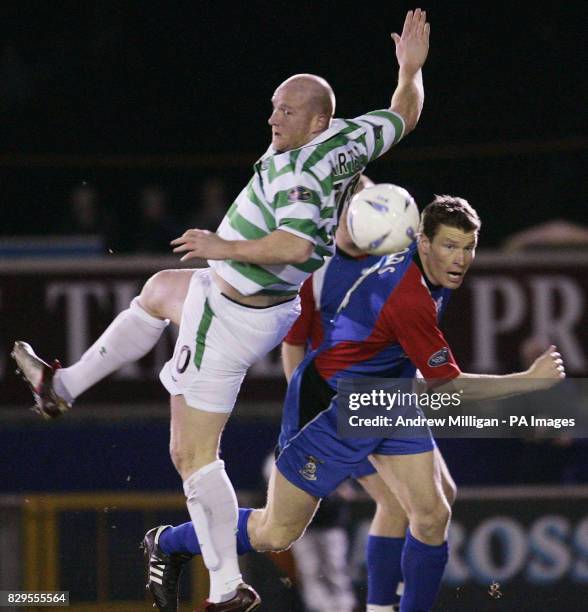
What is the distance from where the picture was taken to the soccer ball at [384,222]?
5328mm

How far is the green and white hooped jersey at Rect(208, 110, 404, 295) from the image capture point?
5.14m

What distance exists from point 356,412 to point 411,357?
307 millimetres

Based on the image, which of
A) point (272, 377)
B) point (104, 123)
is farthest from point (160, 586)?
point (104, 123)

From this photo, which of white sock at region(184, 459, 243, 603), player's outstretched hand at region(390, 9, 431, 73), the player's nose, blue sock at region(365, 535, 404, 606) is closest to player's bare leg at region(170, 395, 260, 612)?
white sock at region(184, 459, 243, 603)

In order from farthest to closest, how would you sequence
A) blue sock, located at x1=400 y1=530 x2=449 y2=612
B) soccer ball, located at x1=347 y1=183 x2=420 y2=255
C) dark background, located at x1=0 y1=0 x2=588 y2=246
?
1. dark background, located at x1=0 y1=0 x2=588 y2=246
2. blue sock, located at x1=400 y1=530 x2=449 y2=612
3. soccer ball, located at x1=347 y1=183 x2=420 y2=255

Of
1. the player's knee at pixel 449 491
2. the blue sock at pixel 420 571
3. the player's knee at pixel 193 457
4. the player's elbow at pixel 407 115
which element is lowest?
the blue sock at pixel 420 571

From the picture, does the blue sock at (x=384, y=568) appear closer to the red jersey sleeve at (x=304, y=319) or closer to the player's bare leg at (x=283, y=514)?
the player's bare leg at (x=283, y=514)

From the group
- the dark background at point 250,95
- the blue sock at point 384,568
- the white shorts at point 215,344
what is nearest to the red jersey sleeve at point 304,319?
the white shorts at point 215,344

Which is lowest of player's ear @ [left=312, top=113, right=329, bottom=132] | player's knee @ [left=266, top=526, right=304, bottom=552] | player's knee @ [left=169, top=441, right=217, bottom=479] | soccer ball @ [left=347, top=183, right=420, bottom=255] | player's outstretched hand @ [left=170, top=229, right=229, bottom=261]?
player's knee @ [left=266, top=526, right=304, bottom=552]

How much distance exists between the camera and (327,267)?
584cm

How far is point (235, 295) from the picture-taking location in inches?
215

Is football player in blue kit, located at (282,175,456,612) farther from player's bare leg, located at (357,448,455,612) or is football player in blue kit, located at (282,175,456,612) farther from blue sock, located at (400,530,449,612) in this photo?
blue sock, located at (400,530,449,612)

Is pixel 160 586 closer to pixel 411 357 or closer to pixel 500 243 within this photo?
pixel 411 357

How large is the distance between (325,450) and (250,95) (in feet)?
23.1
